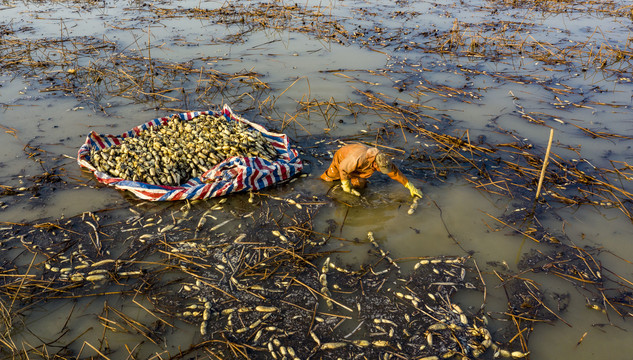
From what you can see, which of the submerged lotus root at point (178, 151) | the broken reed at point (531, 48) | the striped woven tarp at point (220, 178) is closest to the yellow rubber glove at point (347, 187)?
the striped woven tarp at point (220, 178)

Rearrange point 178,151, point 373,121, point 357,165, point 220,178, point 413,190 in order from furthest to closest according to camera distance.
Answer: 1. point 373,121
2. point 178,151
3. point 220,178
4. point 413,190
5. point 357,165

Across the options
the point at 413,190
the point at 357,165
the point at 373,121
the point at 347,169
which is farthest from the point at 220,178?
the point at 373,121

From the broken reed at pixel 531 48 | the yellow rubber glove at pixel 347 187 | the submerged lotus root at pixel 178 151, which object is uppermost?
the broken reed at pixel 531 48

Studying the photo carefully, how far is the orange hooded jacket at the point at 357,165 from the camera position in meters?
4.00

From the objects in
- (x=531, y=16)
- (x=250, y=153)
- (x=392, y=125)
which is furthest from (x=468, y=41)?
(x=250, y=153)

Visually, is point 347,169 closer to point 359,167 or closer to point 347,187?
point 359,167

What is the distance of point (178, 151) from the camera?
4598 mm

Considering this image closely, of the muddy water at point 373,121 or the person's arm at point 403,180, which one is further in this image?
the person's arm at point 403,180

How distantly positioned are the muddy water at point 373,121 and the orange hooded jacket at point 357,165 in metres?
0.33

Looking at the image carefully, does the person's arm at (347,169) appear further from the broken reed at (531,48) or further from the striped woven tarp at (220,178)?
the broken reed at (531,48)

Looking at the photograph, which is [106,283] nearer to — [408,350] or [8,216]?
[8,216]

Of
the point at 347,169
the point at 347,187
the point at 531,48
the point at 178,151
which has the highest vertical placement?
the point at 531,48

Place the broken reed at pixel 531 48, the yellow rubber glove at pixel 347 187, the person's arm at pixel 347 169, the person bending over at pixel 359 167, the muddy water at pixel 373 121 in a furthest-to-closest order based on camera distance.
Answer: the broken reed at pixel 531 48
the yellow rubber glove at pixel 347 187
the person's arm at pixel 347 169
the person bending over at pixel 359 167
the muddy water at pixel 373 121

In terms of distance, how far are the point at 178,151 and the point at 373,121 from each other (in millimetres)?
3205
